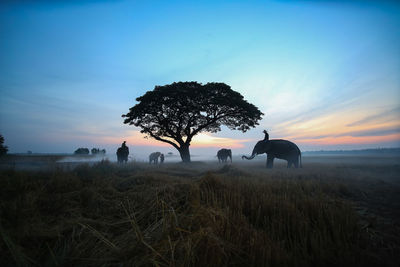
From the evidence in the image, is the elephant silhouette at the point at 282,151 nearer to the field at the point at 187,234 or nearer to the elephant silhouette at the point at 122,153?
the field at the point at 187,234

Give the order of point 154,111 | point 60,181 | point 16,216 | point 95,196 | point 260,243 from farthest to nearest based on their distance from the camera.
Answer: point 154,111
point 60,181
point 95,196
point 16,216
point 260,243

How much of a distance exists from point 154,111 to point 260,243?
16.2 m

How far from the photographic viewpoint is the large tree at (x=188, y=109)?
15.9m

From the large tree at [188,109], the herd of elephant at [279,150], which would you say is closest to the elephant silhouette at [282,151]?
the herd of elephant at [279,150]

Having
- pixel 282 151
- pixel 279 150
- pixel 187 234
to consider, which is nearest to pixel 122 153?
pixel 279 150

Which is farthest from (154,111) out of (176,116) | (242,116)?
(242,116)

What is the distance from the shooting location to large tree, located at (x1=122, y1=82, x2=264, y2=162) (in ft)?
52.3

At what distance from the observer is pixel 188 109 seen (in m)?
16.0

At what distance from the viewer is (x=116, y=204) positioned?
8.00 ft

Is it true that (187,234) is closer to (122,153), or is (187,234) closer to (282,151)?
(282,151)

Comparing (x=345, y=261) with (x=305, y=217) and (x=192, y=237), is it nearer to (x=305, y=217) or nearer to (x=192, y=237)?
(x=305, y=217)

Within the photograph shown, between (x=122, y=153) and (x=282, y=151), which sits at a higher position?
(x=282, y=151)

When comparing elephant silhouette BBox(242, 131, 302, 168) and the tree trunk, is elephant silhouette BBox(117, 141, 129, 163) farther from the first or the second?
elephant silhouette BBox(242, 131, 302, 168)

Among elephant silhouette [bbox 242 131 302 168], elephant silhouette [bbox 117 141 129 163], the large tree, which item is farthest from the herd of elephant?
elephant silhouette [bbox 117 141 129 163]
